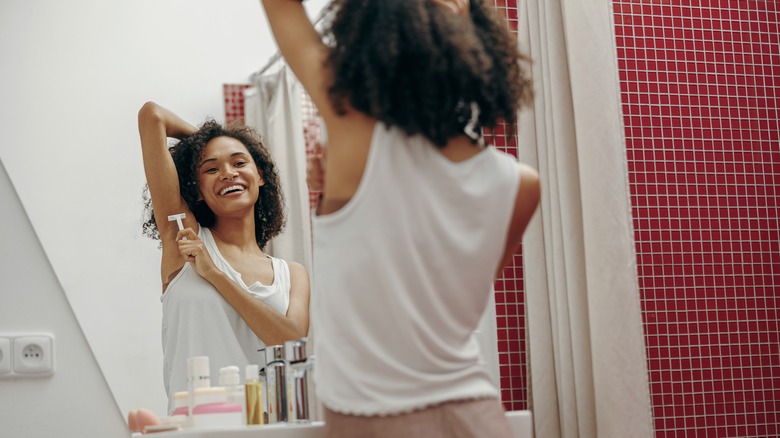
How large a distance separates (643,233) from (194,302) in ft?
3.78

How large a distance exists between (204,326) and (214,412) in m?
0.32

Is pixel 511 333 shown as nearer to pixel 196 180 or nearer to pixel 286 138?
pixel 286 138

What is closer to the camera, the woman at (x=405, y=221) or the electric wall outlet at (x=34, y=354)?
the woman at (x=405, y=221)

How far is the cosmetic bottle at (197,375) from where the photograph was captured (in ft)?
4.95

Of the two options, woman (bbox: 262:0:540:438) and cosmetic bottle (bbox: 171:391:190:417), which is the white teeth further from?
woman (bbox: 262:0:540:438)

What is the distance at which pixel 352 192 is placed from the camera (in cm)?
106

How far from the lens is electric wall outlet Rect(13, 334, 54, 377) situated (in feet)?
5.93

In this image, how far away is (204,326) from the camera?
1.70m

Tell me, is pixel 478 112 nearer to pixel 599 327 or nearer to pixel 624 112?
pixel 599 327

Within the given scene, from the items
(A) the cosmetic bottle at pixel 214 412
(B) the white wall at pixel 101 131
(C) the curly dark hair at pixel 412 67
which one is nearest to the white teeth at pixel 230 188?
(B) the white wall at pixel 101 131

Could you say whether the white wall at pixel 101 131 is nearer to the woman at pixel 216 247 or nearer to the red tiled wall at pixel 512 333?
the woman at pixel 216 247

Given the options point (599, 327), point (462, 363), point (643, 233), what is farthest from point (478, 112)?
point (643, 233)

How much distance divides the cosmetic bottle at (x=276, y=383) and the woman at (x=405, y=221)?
491 millimetres

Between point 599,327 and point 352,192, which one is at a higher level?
point 352,192
